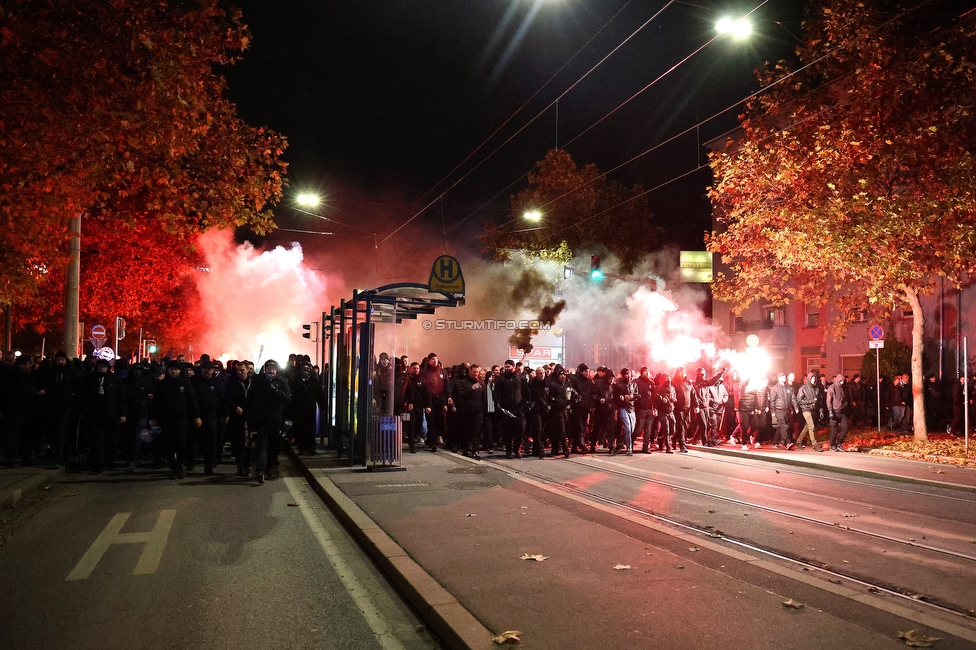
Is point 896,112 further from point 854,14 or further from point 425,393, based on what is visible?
point 425,393

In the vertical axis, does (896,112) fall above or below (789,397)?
above

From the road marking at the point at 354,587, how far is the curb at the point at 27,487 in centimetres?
345

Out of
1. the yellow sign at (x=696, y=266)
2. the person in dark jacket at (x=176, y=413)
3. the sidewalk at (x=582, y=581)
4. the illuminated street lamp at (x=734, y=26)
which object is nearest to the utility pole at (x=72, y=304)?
the person in dark jacket at (x=176, y=413)

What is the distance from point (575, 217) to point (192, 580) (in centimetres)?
2974

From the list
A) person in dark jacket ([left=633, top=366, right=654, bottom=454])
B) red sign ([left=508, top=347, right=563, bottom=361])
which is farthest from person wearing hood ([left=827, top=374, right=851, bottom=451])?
red sign ([left=508, top=347, right=563, bottom=361])

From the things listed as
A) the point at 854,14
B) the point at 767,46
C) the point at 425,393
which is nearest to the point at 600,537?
the point at 425,393

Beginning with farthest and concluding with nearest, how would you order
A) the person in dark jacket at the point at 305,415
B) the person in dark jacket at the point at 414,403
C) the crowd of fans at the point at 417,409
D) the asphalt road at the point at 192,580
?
1. the person in dark jacket at the point at 414,403
2. the person in dark jacket at the point at 305,415
3. the crowd of fans at the point at 417,409
4. the asphalt road at the point at 192,580

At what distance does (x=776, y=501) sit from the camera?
9859 mm

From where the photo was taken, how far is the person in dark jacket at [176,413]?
11719 millimetres

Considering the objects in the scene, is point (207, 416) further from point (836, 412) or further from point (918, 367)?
point (918, 367)

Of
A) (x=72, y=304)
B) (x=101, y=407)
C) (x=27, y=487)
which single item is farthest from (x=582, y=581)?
(x=72, y=304)

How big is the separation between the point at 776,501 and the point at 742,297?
10992 millimetres

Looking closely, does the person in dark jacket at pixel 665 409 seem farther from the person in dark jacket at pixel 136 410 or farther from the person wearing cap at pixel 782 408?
the person in dark jacket at pixel 136 410

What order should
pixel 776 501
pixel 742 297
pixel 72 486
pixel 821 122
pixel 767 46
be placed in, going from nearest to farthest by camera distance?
pixel 776 501, pixel 72 486, pixel 821 122, pixel 767 46, pixel 742 297
